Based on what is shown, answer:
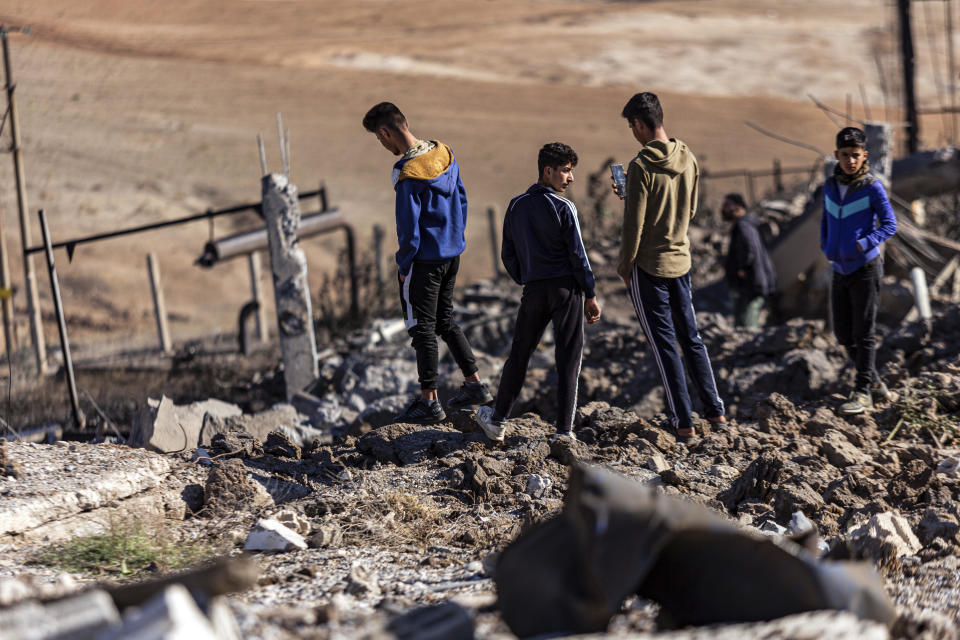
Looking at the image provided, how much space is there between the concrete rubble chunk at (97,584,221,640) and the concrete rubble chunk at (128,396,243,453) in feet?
12.2

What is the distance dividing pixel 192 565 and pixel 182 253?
1834 cm

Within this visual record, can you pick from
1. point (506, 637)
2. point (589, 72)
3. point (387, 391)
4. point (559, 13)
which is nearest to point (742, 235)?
point (387, 391)

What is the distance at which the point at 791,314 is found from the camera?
11.3 meters

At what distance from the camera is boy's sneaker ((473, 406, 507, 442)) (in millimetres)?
5328

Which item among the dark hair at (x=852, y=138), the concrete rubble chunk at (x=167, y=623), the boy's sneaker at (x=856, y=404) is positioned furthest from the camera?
the boy's sneaker at (x=856, y=404)

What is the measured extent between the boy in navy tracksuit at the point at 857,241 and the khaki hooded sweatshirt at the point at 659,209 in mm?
1137

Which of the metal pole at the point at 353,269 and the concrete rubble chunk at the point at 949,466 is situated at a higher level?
the metal pole at the point at 353,269

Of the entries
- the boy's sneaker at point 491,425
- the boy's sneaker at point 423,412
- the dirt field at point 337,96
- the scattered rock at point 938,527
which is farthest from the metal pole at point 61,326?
the dirt field at point 337,96

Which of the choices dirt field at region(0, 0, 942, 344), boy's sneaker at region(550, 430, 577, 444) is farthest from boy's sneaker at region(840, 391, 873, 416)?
dirt field at region(0, 0, 942, 344)

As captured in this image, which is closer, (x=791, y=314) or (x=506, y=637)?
(x=506, y=637)

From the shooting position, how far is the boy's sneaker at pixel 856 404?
6.14 m

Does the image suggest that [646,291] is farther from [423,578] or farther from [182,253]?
[182,253]

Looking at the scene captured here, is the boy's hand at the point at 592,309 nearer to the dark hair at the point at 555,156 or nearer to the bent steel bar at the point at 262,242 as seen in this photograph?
the dark hair at the point at 555,156

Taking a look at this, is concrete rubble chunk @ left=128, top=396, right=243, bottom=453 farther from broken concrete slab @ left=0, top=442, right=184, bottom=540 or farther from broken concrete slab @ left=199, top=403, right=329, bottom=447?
broken concrete slab @ left=0, top=442, right=184, bottom=540
